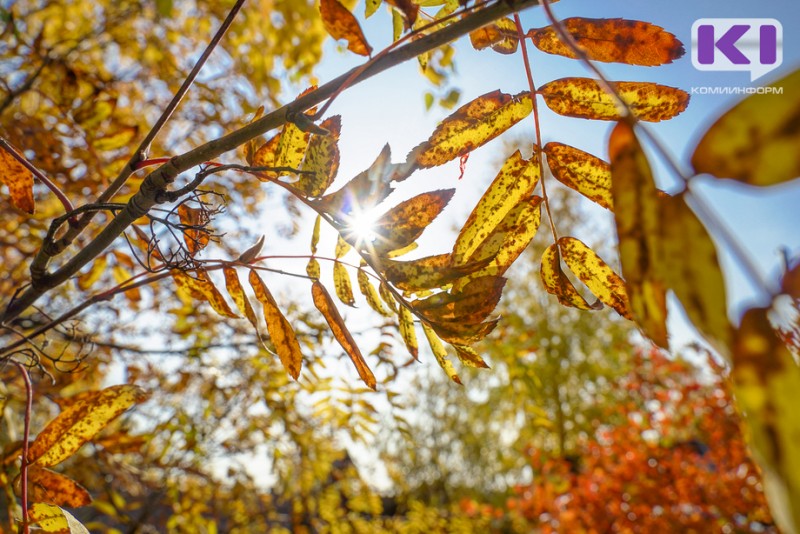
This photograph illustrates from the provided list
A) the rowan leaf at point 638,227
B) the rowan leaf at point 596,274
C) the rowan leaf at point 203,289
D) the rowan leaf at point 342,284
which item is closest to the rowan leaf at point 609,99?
the rowan leaf at point 596,274

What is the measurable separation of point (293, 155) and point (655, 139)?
0.42 meters

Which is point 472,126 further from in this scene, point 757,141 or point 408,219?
point 757,141

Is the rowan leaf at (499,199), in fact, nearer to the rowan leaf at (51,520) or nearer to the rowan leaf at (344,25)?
the rowan leaf at (344,25)

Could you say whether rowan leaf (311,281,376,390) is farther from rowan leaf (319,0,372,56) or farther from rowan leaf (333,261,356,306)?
rowan leaf (319,0,372,56)

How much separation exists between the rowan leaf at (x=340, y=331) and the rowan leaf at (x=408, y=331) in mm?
73

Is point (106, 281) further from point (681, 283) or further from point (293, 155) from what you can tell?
point (681, 283)

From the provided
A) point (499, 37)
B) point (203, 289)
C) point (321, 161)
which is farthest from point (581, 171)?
point (203, 289)

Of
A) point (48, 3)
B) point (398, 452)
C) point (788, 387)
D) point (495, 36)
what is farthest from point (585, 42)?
point (398, 452)

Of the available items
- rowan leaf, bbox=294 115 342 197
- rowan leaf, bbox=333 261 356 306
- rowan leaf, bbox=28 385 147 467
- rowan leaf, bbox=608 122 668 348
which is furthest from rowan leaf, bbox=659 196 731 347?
rowan leaf, bbox=28 385 147 467

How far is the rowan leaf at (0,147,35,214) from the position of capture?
1.90 feet

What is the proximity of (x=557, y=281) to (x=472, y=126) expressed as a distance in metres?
0.21

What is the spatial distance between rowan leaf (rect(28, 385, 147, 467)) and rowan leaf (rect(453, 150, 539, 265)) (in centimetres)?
50

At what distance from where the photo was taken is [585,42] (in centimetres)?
50

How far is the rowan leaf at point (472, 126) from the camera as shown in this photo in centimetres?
53
